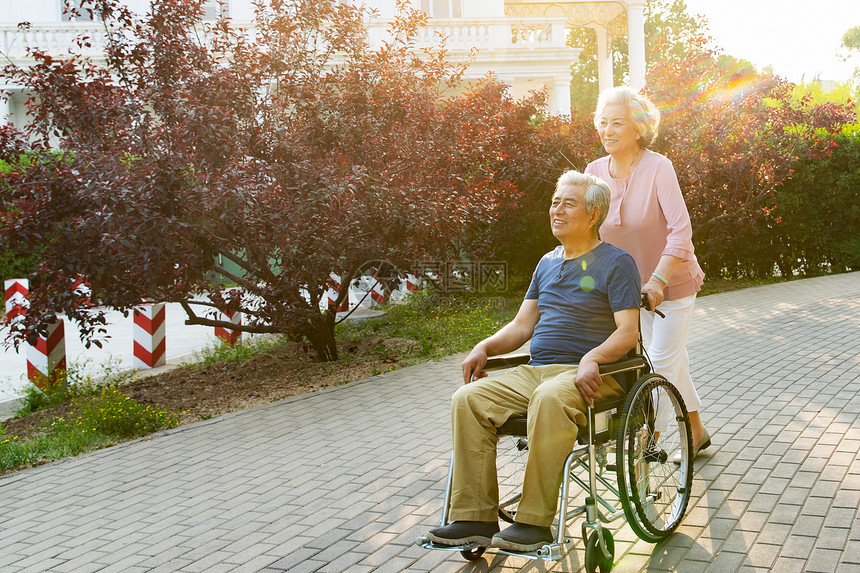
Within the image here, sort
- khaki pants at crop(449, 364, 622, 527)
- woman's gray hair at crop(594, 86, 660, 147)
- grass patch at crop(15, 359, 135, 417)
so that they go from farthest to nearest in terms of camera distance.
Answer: grass patch at crop(15, 359, 135, 417) < woman's gray hair at crop(594, 86, 660, 147) < khaki pants at crop(449, 364, 622, 527)

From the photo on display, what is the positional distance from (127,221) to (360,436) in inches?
107

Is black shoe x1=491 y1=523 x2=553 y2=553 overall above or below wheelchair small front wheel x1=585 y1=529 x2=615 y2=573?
above

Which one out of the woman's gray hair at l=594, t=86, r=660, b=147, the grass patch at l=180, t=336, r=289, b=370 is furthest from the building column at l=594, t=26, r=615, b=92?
the woman's gray hair at l=594, t=86, r=660, b=147

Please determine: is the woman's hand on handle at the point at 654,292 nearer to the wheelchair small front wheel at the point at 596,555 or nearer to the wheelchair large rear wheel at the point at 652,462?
the wheelchair large rear wheel at the point at 652,462

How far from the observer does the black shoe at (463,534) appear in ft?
11.8

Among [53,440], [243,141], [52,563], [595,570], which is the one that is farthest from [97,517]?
[243,141]

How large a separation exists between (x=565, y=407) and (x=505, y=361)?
0.62m

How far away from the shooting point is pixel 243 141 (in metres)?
8.50

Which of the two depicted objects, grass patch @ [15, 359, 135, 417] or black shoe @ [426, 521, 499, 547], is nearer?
black shoe @ [426, 521, 499, 547]

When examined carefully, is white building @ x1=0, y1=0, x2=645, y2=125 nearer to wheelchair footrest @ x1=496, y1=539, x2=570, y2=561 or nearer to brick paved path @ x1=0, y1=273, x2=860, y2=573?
brick paved path @ x1=0, y1=273, x2=860, y2=573

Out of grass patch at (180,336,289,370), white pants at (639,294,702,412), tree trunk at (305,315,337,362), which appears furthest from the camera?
grass patch at (180,336,289,370)

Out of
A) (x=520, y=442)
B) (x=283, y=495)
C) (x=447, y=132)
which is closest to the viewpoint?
(x=520, y=442)

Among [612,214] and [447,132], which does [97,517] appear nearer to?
[612,214]

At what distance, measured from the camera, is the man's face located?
4184 mm
